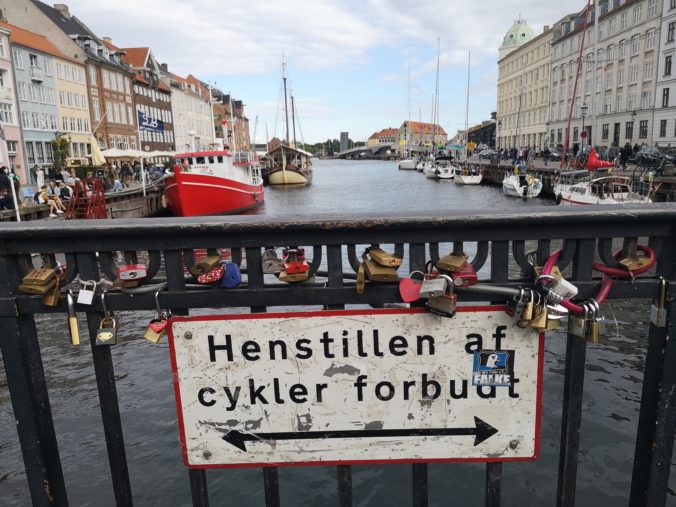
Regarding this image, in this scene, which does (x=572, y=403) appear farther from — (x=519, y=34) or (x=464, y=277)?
(x=519, y=34)

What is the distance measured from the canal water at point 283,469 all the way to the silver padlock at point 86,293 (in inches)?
46.6

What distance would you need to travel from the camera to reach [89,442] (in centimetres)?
629

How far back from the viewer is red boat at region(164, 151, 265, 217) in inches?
1219

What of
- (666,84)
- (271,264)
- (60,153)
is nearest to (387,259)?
(271,264)

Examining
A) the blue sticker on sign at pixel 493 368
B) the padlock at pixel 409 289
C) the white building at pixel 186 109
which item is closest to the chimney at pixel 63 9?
the white building at pixel 186 109

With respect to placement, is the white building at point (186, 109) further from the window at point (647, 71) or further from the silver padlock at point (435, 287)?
the silver padlock at point (435, 287)

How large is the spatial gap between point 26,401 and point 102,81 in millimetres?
68024

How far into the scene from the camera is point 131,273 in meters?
2.07

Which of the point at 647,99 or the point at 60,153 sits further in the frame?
the point at 647,99

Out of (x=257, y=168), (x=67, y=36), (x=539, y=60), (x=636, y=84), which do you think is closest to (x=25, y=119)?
(x=67, y=36)

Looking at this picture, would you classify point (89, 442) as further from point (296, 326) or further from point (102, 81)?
point (102, 81)

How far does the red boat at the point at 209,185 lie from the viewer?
31.0 meters

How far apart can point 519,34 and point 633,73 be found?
57.6 meters

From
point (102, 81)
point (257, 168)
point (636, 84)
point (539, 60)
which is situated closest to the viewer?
point (257, 168)
